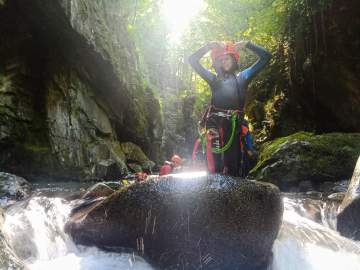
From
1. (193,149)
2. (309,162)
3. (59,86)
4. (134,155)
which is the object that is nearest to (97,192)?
(193,149)

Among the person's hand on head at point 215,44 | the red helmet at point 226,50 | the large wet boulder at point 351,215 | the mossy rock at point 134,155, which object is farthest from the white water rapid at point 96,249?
the mossy rock at point 134,155

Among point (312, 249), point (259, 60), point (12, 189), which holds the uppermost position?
point (259, 60)

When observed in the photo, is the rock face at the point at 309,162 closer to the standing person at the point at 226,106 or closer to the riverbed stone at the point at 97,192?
the riverbed stone at the point at 97,192

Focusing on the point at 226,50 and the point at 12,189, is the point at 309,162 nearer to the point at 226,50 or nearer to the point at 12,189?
the point at 226,50

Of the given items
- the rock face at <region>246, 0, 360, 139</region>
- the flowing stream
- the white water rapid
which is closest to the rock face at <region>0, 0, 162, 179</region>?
the flowing stream

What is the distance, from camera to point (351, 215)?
22.9 ft

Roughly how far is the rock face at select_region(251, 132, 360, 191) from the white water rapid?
350 cm

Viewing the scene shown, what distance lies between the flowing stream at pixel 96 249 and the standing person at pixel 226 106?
1.55m

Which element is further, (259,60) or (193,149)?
(193,149)

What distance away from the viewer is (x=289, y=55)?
57.7 ft

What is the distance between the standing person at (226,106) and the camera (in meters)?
6.00

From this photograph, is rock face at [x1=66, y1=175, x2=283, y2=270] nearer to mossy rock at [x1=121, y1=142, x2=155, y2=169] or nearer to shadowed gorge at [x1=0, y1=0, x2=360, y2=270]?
shadowed gorge at [x1=0, y1=0, x2=360, y2=270]

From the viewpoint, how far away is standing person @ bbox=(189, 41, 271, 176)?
19.7ft

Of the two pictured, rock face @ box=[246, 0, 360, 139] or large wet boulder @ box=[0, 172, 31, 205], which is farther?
rock face @ box=[246, 0, 360, 139]
